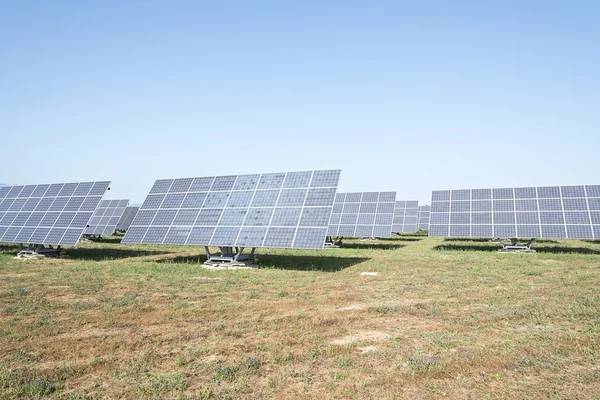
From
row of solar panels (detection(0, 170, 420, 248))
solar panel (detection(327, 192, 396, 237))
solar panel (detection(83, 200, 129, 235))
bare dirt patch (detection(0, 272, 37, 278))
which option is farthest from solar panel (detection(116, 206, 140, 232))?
bare dirt patch (detection(0, 272, 37, 278))

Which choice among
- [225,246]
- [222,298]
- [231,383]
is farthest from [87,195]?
[231,383]

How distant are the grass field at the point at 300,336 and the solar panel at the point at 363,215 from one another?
699 inches

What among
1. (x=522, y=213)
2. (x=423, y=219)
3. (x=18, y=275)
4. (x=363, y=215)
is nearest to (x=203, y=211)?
(x=18, y=275)

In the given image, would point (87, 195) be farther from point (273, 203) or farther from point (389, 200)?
point (389, 200)

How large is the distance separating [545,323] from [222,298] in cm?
959

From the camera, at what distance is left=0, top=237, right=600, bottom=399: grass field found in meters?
6.80

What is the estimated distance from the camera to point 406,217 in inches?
2056

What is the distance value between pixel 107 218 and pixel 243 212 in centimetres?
2662

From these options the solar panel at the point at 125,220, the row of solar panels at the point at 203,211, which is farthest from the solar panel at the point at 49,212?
the solar panel at the point at 125,220

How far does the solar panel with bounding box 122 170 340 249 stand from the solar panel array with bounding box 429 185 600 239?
1411cm

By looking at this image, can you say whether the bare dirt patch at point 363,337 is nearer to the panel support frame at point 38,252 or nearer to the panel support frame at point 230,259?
the panel support frame at point 230,259

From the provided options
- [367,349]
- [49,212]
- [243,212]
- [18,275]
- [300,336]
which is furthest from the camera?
[49,212]

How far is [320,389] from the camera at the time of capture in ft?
22.0

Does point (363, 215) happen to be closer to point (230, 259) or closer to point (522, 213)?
point (522, 213)
